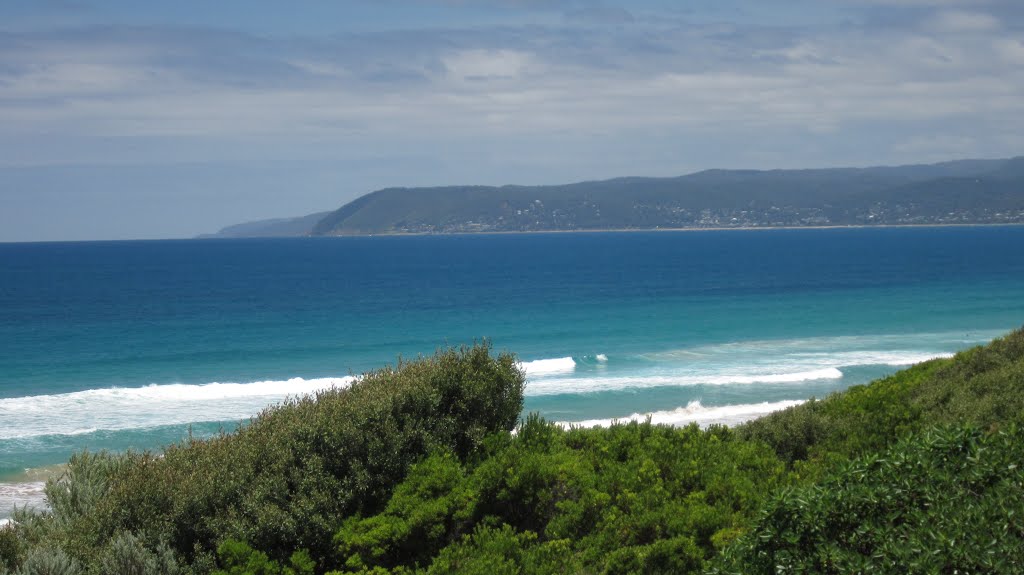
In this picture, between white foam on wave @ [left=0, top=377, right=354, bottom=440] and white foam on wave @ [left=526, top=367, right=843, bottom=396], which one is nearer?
white foam on wave @ [left=0, top=377, right=354, bottom=440]

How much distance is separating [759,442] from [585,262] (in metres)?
107

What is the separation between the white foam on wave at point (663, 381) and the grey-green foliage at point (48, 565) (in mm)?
22125

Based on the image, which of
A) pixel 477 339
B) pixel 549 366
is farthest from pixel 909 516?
pixel 549 366

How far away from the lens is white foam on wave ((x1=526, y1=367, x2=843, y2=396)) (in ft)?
97.3

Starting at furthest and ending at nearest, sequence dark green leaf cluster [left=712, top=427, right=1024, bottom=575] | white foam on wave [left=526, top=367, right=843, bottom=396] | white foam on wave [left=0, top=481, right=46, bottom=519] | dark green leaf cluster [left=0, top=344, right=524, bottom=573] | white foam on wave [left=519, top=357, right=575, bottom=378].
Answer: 1. white foam on wave [left=519, top=357, right=575, bottom=378]
2. white foam on wave [left=526, top=367, right=843, bottom=396]
3. white foam on wave [left=0, top=481, right=46, bottom=519]
4. dark green leaf cluster [left=0, top=344, right=524, bottom=573]
5. dark green leaf cluster [left=712, top=427, right=1024, bottom=575]

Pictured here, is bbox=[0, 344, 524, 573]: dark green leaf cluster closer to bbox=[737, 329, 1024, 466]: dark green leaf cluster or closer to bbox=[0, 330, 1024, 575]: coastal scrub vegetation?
bbox=[0, 330, 1024, 575]: coastal scrub vegetation

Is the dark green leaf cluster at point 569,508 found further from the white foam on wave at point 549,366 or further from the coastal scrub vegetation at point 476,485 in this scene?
the white foam on wave at point 549,366

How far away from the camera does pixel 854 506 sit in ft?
16.3

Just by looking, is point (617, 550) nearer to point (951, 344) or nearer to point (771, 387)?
point (771, 387)

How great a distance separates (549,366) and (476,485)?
2674 centimetres

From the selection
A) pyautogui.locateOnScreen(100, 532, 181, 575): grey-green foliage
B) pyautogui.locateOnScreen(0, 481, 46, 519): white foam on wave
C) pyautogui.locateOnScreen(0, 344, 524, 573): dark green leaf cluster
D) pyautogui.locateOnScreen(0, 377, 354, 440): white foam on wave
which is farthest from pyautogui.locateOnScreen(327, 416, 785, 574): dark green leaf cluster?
pyautogui.locateOnScreen(0, 377, 354, 440): white foam on wave

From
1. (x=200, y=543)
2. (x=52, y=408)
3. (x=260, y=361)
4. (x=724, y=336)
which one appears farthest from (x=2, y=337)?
(x=200, y=543)

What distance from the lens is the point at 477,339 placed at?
27625 mm

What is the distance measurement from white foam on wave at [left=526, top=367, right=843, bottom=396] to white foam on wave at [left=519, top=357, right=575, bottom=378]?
1796mm
